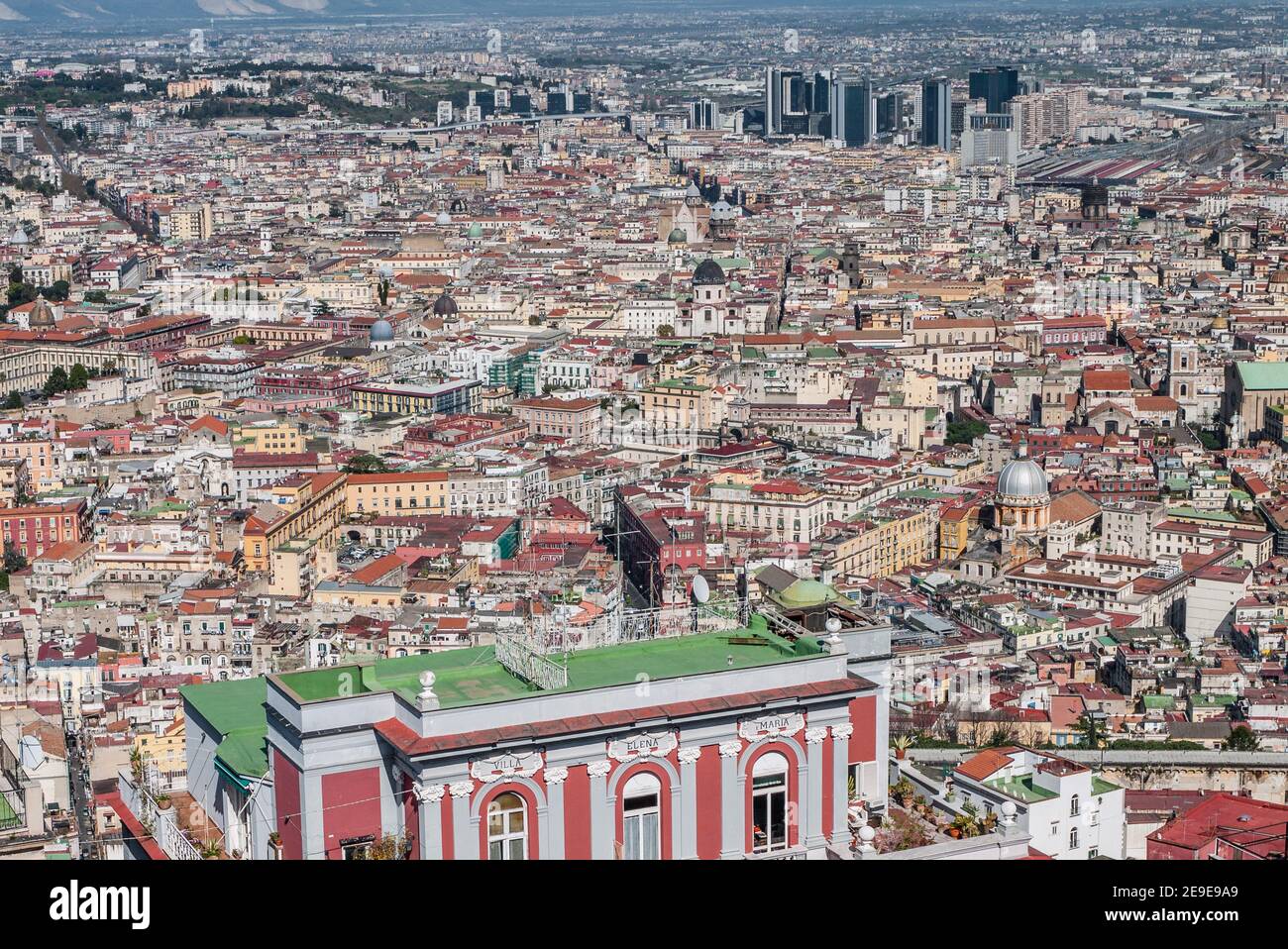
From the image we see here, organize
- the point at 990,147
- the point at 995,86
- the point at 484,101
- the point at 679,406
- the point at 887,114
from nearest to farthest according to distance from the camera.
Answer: the point at 679,406 < the point at 990,147 < the point at 995,86 < the point at 887,114 < the point at 484,101

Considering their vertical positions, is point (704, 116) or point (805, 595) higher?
point (805, 595)

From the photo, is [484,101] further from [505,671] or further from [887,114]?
[505,671]

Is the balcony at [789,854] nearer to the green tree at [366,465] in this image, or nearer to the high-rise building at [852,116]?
the green tree at [366,465]

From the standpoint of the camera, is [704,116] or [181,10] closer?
[704,116]

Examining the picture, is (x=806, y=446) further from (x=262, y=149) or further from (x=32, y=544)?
(x=262, y=149)

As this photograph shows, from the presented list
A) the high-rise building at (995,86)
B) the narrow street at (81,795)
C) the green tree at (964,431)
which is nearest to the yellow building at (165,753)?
the narrow street at (81,795)

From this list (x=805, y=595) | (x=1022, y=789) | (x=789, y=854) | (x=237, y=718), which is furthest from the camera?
(x=1022, y=789)

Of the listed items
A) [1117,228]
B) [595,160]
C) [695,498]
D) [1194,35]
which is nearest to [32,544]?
[695,498]

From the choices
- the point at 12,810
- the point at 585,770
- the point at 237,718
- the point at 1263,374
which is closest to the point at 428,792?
the point at 585,770
